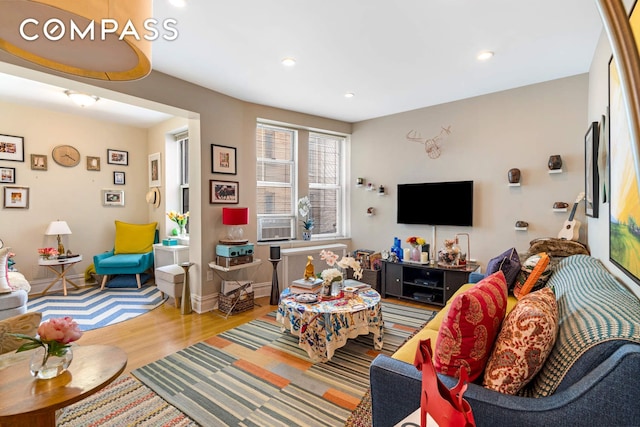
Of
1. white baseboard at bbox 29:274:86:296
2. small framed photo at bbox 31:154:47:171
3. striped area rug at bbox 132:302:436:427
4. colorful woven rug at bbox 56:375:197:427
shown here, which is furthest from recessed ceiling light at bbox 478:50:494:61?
white baseboard at bbox 29:274:86:296

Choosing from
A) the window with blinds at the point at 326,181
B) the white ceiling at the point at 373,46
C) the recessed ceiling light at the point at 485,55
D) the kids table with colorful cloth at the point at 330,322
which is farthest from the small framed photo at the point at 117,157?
the recessed ceiling light at the point at 485,55

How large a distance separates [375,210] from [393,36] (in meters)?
2.82

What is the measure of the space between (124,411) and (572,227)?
4.18m

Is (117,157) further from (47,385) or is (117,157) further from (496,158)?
(496,158)

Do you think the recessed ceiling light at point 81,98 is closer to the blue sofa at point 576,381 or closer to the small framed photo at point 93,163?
the small framed photo at point 93,163

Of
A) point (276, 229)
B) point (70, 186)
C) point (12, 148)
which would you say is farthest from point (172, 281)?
point (12, 148)

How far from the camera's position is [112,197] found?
520 cm

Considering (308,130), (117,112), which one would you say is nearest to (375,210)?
(308,130)

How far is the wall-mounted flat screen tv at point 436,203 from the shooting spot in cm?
396

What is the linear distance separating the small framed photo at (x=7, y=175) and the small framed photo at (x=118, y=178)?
4.02ft

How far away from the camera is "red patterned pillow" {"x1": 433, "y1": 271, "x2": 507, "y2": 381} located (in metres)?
1.21

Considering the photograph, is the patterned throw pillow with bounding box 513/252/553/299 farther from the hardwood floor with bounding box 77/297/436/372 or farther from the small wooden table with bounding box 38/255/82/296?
the small wooden table with bounding box 38/255/82/296

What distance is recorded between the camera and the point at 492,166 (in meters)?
3.79

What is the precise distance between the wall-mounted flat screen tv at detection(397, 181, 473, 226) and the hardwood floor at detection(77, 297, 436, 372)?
3.99 feet
